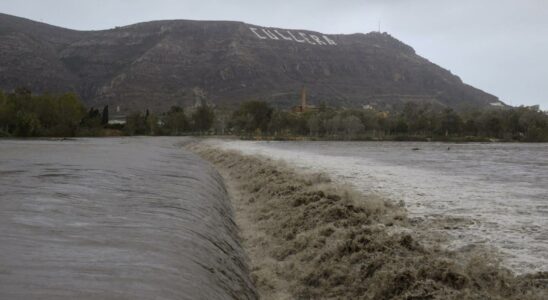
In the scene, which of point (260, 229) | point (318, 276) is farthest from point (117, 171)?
point (318, 276)

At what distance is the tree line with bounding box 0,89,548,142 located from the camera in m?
99.9

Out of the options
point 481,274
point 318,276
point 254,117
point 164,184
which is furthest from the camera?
point 254,117

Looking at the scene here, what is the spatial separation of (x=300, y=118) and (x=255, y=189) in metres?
139

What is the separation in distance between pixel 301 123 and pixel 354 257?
149911 mm

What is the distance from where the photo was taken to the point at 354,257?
9977mm

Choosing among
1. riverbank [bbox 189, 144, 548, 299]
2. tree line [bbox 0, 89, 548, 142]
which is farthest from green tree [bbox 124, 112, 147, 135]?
riverbank [bbox 189, 144, 548, 299]

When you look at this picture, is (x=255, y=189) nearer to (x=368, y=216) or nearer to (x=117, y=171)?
(x=117, y=171)

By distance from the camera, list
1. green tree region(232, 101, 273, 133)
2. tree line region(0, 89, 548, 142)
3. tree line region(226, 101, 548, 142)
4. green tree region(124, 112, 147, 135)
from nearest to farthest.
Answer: tree line region(0, 89, 548, 142)
green tree region(124, 112, 147, 135)
tree line region(226, 101, 548, 142)
green tree region(232, 101, 273, 133)

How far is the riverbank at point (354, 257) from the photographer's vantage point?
7953mm

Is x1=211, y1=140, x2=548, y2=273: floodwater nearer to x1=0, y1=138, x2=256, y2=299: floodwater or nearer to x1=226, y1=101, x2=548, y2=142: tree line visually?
x1=0, y1=138, x2=256, y2=299: floodwater

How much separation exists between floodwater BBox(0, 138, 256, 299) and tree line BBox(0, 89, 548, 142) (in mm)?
88291

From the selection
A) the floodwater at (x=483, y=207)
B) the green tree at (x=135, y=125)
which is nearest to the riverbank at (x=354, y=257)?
the floodwater at (x=483, y=207)

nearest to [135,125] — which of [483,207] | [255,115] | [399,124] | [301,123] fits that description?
[255,115]

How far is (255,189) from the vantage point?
22.8m
